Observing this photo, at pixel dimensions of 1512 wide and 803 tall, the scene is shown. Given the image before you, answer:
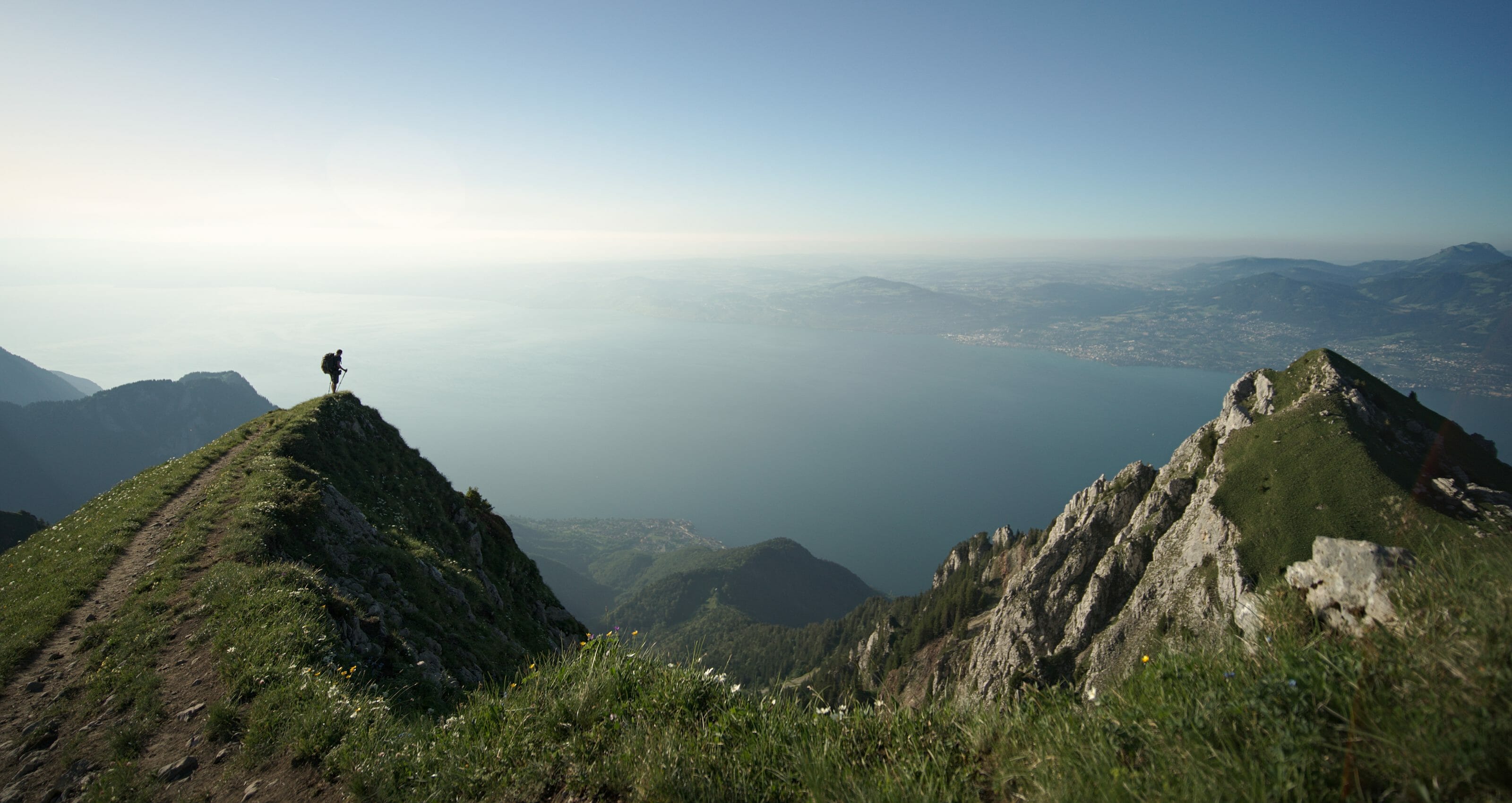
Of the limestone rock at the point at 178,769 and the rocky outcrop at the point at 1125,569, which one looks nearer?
the limestone rock at the point at 178,769

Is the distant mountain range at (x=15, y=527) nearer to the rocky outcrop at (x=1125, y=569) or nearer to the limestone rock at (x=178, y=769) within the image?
the limestone rock at (x=178, y=769)

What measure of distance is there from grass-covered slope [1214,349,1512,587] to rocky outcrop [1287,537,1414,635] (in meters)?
48.1

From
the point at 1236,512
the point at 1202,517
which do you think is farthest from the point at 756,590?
the point at 1236,512

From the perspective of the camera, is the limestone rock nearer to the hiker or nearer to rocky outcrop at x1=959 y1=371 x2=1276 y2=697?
the hiker

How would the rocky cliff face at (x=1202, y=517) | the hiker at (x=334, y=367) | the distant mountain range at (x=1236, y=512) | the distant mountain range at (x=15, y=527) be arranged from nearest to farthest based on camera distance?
1. the hiker at (x=334, y=367)
2. the distant mountain range at (x=1236, y=512)
3. the rocky cliff face at (x=1202, y=517)
4. the distant mountain range at (x=15, y=527)

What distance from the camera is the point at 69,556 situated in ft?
49.1

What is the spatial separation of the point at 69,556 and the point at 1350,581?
2639 centimetres

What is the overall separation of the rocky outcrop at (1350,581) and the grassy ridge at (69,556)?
1987 centimetres

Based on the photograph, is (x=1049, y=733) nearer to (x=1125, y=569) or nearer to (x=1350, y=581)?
(x=1350, y=581)

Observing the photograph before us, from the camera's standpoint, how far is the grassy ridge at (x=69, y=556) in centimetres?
1143

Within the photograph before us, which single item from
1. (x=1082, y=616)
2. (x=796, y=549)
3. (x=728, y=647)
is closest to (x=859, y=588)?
(x=796, y=549)

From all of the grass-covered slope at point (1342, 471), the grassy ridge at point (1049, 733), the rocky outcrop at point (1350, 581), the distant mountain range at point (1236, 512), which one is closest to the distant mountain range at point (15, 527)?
the distant mountain range at point (1236, 512)

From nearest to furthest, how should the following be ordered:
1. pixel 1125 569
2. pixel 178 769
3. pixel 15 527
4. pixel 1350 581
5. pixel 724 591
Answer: pixel 1350 581 < pixel 178 769 < pixel 1125 569 < pixel 15 527 < pixel 724 591

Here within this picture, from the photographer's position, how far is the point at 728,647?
13100cm
